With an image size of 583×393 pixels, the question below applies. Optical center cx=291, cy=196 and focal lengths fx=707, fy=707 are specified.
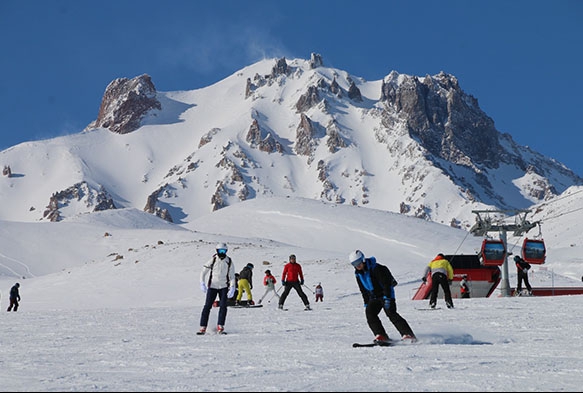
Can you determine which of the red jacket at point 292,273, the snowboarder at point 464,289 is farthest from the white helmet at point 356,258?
the snowboarder at point 464,289

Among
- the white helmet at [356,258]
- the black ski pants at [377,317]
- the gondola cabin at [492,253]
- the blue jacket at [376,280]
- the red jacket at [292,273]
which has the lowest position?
the black ski pants at [377,317]

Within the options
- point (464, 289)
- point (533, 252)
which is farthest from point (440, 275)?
point (533, 252)

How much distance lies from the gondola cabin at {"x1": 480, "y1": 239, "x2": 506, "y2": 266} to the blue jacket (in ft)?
78.1

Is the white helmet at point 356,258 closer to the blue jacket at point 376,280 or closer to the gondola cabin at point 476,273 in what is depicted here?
the blue jacket at point 376,280

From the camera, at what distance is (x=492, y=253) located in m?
33.2

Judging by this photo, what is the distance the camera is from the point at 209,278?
13.5m

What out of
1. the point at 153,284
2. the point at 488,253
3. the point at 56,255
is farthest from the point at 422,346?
the point at 56,255

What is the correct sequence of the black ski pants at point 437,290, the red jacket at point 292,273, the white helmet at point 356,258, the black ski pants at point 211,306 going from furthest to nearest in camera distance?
the red jacket at point 292,273 → the black ski pants at point 437,290 → the black ski pants at point 211,306 → the white helmet at point 356,258

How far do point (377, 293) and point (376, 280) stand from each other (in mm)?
191

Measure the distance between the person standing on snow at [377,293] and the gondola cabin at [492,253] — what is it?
77.9 feet

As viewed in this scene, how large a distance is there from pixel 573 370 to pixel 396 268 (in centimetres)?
3946

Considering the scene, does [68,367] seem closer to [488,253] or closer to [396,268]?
[488,253]

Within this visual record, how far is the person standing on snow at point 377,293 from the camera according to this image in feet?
33.0

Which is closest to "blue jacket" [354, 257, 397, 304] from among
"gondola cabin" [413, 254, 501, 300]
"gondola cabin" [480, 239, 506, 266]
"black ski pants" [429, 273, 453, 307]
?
"black ski pants" [429, 273, 453, 307]
